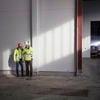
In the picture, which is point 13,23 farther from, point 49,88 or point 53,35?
point 49,88

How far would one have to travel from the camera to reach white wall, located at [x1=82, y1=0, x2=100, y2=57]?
22.8m

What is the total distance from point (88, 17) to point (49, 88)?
522 inches

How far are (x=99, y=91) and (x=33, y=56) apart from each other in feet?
16.5

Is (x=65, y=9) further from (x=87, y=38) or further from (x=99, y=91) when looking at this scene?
(x=87, y=38)

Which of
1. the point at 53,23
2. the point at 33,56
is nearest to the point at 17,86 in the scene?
the point at 33,56

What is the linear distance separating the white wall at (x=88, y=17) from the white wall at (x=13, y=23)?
32.2ft

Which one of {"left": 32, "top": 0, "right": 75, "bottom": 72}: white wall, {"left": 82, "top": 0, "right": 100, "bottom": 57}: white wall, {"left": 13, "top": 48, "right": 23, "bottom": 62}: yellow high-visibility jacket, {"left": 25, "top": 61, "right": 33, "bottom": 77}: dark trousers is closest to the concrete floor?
{"left": 25, "top": 61, "right": 33, "bottom": 77}: dark trousers

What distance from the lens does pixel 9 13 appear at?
14297mm

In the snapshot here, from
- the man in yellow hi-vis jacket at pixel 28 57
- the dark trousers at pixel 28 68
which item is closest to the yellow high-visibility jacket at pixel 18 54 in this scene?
the man in yellow hi-vis jacket at pixel 28 57

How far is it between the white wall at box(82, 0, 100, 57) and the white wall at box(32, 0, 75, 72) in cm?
923

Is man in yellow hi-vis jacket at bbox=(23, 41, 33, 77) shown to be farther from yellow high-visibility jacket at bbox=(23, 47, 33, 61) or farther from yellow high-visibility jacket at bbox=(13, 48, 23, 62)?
yellow high-visibility jacket at bbox=(13, 48, 23, 62)

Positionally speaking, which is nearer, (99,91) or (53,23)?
(99,91)

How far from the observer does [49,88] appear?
1104 centimetres

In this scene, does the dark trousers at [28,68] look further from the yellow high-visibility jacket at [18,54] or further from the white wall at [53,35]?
the yellow high-visibility jacket at [18,54]
